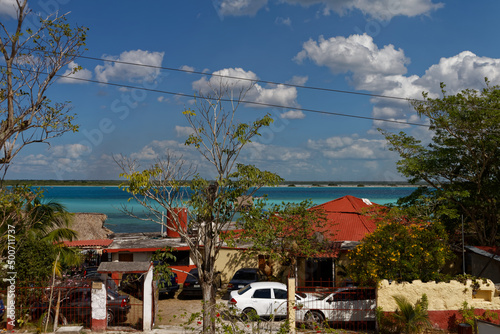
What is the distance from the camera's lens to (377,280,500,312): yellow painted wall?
15.0m

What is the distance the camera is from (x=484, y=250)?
1958 centimetres

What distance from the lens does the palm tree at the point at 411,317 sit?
14.4m

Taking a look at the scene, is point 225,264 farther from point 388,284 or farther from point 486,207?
point 486,207

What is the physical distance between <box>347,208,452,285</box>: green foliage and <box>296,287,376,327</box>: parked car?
53 cm

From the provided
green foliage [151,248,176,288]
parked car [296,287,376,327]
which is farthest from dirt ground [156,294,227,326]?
green foliage [151,248,176,288]

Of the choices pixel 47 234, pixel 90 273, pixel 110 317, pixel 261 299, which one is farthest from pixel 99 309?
pixel 90 273

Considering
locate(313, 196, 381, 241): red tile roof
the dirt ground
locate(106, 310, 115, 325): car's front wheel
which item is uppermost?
locate(313, 196, 381, 241): red tile roof

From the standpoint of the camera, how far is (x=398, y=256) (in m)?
15.3

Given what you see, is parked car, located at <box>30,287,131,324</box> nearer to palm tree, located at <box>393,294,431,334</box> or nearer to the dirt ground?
the dirt ground

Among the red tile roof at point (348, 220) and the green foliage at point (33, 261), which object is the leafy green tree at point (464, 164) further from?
the green foliage at point (33, 261)

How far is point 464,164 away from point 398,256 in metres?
8.90

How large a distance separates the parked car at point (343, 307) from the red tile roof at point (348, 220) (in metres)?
5.66

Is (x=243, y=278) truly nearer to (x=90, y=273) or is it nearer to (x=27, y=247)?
(x=90, y=273)

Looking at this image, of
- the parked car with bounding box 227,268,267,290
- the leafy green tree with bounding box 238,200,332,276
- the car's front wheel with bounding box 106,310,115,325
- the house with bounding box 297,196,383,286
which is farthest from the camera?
the house with bounding box 297,196,383,286
